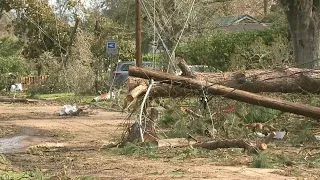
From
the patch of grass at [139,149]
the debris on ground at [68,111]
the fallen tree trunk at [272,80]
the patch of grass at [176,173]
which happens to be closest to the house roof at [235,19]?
the debris on ground at [68,111]

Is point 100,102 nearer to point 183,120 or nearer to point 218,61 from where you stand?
point 218,61

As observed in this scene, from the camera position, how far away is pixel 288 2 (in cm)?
1906

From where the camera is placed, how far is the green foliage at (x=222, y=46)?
27219 millimetres

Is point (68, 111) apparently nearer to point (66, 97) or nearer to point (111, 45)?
point (111, 45)

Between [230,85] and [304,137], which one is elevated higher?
[230,85]

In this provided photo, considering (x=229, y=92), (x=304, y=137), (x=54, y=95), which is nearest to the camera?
(x=304, y=137)

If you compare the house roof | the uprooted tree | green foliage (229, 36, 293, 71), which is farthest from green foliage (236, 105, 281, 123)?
the house roof

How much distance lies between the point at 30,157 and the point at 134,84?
8.02 feet

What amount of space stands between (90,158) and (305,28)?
9988mm

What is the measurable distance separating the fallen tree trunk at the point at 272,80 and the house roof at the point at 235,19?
86.7 ft

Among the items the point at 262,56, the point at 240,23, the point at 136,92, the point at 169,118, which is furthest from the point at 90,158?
the point at 240,23

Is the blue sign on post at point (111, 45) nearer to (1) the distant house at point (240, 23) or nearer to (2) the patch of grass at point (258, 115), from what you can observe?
(2) the patch of grass at point (258, 115)

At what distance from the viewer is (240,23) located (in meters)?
47.5

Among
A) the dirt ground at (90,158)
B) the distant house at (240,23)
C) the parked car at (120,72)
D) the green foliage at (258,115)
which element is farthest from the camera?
the distant house at (240,23)
